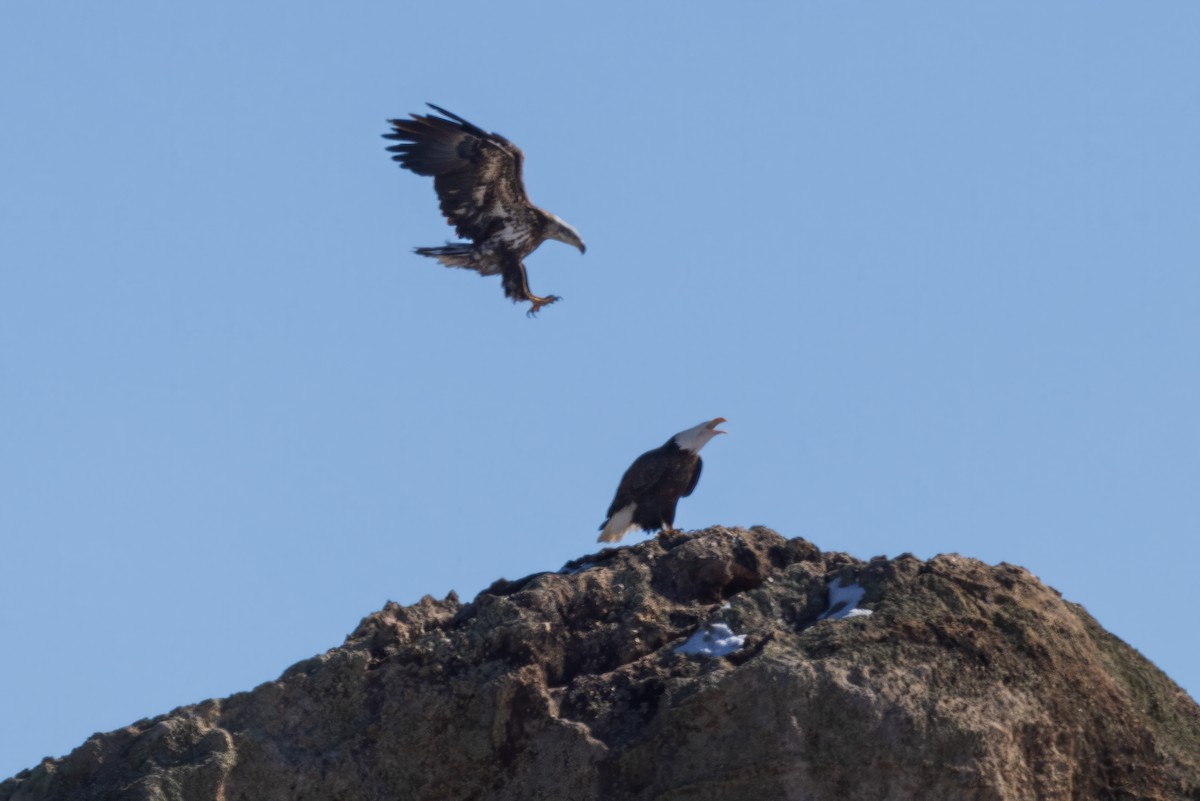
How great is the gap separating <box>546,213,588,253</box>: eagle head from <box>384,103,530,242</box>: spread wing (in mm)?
454

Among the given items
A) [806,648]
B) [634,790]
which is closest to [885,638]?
[806,648]

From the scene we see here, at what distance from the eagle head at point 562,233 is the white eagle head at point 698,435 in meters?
3.25

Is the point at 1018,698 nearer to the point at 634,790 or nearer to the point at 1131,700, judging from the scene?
the point at 1131,700

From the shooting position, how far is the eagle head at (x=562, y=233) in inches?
707

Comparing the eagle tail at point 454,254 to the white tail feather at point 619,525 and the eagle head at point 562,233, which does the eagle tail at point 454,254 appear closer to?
the eagle head at point 562,233

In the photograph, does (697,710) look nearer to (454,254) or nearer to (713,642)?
(713,642)

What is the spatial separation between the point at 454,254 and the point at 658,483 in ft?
12.2

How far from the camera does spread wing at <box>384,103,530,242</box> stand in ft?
56.1

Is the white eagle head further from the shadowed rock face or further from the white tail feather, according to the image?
the shadowed rock face

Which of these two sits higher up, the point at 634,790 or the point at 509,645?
the point at 509,645

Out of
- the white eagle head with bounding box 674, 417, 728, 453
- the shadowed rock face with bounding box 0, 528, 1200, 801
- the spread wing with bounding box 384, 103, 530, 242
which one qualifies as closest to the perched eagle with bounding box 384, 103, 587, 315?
the spread wing with bounding box 384, 103, 530, 242

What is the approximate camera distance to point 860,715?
32.8ft

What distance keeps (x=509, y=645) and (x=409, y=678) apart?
66 cm

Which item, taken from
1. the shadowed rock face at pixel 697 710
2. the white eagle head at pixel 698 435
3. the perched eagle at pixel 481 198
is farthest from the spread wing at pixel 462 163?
the shadowed rock face at pixel 697 710
